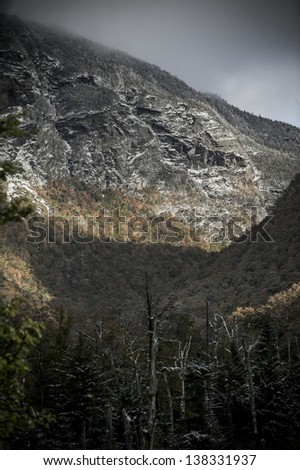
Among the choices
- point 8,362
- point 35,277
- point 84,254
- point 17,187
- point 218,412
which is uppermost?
point 17,187

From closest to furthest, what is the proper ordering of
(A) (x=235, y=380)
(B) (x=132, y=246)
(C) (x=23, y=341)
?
1. (C) (x=23, y=341)
2. (A) (x=235, y=380)
3. (B) (x=132, y=246)

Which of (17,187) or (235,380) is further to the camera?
(17,187)

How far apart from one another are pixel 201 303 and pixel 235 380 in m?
70.8

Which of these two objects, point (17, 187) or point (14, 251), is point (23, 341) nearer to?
point (14, 251)

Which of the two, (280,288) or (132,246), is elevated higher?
(132,246)

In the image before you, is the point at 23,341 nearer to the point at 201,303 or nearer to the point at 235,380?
the point at 235,380

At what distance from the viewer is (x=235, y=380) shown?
116 feet

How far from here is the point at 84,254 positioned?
18738 cm

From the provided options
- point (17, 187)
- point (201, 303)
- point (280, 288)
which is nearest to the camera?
point (280, 288)

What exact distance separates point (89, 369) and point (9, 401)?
2103 cm
